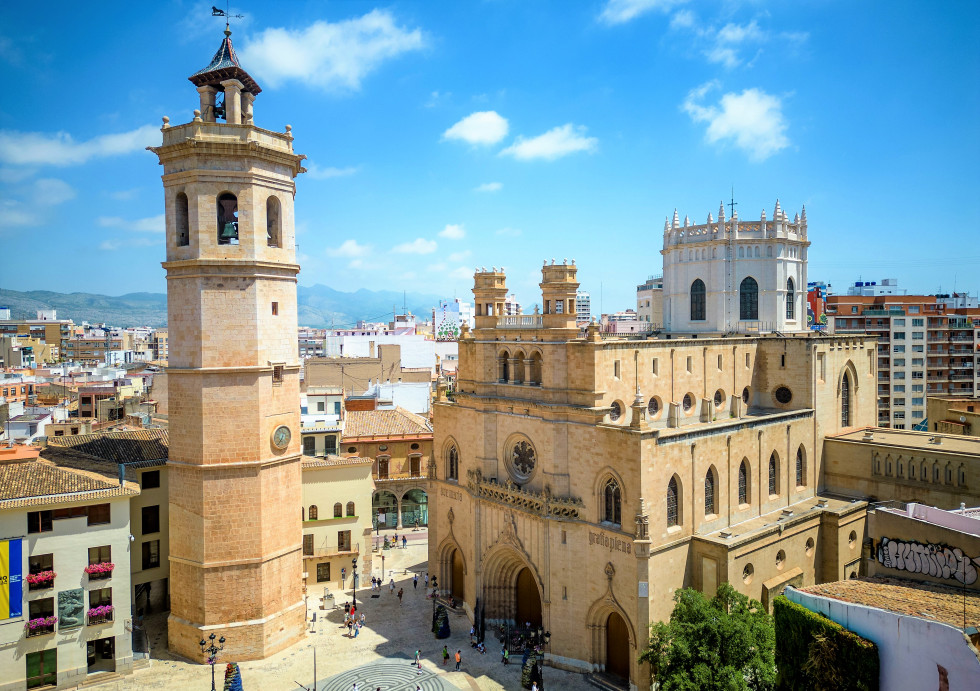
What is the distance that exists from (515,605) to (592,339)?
15.7 m

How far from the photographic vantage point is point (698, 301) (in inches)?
1802

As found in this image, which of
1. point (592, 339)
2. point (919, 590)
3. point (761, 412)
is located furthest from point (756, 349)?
point (919, 590)

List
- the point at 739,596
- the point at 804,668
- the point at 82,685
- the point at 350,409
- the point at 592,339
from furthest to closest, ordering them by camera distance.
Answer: the point at 350,409 → the point at 592,339 → the point at 82,685 → the point at 739,596 → the point at 804,668

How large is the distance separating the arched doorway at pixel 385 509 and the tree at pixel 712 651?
3346 cm

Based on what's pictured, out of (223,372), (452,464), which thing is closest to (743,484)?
(452,464)

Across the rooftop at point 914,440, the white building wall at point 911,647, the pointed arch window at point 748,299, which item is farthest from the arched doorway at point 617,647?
the pointed arch window at point 748,299

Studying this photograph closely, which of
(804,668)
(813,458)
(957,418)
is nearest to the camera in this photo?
(804,668)

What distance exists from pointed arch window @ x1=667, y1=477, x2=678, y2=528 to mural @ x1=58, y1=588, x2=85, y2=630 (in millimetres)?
26968

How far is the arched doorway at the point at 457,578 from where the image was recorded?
134 ft

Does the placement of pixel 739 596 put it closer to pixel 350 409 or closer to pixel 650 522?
pixel 650 522

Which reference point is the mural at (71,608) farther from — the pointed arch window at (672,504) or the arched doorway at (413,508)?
Answer: the arched doorway at (413,508)

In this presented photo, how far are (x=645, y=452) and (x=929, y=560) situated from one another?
36.6 ft

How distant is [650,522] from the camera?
30.0 m

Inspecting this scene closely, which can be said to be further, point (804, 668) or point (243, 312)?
point (243, 312)
